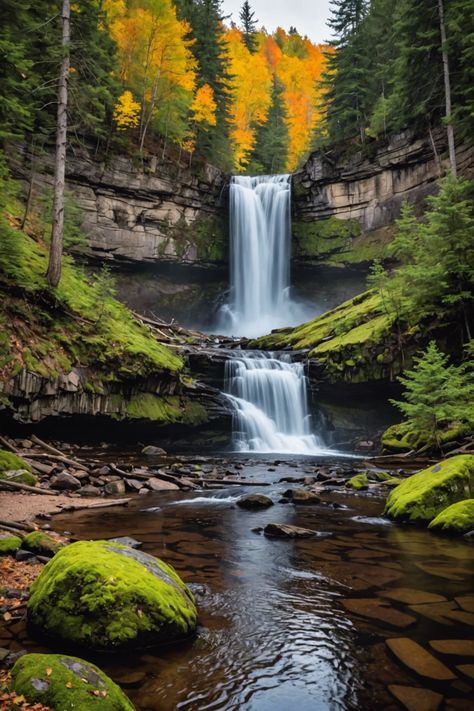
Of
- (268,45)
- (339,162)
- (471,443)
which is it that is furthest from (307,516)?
(268,45)

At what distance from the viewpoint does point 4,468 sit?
29.9ft

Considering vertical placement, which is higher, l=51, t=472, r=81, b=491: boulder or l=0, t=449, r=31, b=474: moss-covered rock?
l=0, t=449, r=31, b=474: moss-covered rock

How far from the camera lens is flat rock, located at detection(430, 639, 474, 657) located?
3.31 metres

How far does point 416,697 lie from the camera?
9.14 ft

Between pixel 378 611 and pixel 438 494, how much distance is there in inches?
158

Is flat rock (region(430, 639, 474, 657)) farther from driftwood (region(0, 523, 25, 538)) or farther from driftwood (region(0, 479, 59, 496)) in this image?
driftwood (region(0, 479, 59, 496))

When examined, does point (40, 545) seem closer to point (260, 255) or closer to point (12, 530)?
point (12, 530)

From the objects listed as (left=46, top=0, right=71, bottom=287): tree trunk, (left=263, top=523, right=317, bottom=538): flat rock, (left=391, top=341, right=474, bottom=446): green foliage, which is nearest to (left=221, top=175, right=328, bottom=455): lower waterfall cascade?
(left=46, top=0, right=71, bottom=287): tree trunk

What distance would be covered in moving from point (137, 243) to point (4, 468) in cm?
2440

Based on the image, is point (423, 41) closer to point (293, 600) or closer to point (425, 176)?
point (425, 176)

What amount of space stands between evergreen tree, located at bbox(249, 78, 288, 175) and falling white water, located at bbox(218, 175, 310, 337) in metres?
10.1

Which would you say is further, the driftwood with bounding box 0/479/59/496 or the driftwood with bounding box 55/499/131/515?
the driftwood with bounding box 0/479/59/496

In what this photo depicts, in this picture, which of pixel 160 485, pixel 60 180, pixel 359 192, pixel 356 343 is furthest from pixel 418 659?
pixel 359 192

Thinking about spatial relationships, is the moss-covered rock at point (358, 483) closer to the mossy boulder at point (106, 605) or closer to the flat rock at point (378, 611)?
the flat rock at point (378, 611)
